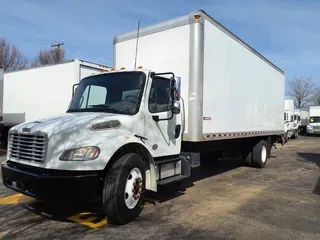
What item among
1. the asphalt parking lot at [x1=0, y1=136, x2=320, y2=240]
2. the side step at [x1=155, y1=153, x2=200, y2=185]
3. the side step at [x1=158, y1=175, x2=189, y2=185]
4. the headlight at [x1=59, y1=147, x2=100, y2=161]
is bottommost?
the asphalt parking lot at [x1=0, y1=136, x2=320, y2=240]

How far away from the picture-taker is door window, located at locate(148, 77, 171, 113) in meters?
6.02

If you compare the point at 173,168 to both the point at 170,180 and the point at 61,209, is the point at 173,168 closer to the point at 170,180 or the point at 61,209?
the point at 170,180

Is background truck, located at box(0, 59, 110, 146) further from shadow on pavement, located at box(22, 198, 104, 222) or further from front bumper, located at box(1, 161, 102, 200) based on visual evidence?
front bumper, located at box(1, 161, 102, 200)

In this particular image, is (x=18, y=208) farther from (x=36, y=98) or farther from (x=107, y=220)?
(x=36, y=98)

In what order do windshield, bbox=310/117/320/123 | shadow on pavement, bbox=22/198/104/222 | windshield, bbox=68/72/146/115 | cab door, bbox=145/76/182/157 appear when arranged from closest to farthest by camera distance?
1. shadow on pavement, bbox=22/198/104/222
2. windshield, bbox=68/72/146/115
3. cab door, bbox=145/76/182/157
4. windshield, bbox=310/117/320/123

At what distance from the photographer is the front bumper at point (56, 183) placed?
4570 mm

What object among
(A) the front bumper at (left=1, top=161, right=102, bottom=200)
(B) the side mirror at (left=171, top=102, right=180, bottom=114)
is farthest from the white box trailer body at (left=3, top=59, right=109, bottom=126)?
(A) the front bumper at (left=1, top=161, right=102, bottom=200)

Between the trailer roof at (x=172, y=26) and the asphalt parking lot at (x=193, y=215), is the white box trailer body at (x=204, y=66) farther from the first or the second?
the asphalt parking lot at (x=193, y=215)

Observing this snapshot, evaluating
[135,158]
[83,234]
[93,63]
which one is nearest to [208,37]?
[135,158]

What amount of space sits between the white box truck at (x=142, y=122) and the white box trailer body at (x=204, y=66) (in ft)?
0.07

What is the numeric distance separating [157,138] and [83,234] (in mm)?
2178

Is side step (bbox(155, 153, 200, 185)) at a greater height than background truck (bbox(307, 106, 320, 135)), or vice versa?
→ background truck (bbox(307, 106, 320, 135))

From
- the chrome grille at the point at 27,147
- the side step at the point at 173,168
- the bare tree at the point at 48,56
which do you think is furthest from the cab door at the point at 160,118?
the bare tree at the point at 48,56

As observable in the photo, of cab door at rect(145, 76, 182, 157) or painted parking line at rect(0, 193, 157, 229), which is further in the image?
cab door at rect(145, 76, 182, 157)
